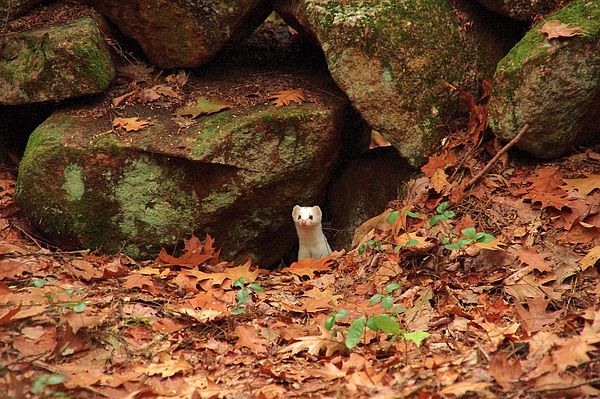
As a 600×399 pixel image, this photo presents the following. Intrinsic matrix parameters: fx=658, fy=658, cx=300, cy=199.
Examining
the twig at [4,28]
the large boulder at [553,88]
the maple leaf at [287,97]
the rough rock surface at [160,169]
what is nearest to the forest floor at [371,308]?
the large boulder at [553,88]

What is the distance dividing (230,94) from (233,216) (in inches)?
44.9

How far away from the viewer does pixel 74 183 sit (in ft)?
18.8

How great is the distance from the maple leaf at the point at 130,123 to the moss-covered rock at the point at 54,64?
0.37 meters

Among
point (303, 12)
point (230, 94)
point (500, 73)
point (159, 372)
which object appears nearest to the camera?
point (159, 372)

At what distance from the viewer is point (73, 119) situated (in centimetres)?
590

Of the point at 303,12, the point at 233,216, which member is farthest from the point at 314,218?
the point at 303,12

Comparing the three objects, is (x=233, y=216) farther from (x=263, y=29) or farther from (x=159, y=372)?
(x=159, y=372)

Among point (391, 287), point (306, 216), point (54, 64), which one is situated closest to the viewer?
point (391, 287)

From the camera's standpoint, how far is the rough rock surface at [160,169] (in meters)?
5.70

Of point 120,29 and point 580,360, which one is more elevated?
point 120,29

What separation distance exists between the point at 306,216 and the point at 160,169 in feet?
4.64

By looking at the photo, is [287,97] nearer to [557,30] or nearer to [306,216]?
[306,216]

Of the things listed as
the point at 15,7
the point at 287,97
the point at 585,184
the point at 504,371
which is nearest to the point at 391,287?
the point at 504,371

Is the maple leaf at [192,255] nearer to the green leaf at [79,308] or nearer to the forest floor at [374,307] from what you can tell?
the forest floor at [374,307]
